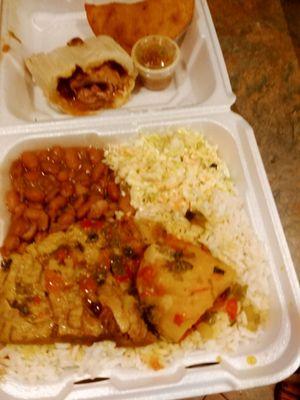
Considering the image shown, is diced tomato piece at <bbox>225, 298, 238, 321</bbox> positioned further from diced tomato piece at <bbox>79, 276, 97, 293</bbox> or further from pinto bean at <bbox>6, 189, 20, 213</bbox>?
pinto bean at <bbox>6, 189, 20, 213</bbox>

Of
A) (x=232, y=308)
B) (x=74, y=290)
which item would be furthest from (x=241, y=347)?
(x=74, y=290)

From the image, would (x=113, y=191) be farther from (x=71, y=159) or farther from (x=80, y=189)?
(x=71, y=159)

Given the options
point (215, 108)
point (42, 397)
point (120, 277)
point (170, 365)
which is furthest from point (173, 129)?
point (42, 397)

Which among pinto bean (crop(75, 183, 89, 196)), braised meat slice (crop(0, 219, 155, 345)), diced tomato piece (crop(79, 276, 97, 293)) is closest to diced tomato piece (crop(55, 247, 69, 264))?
braised meat slice (crop(0, 219, 155, 345))

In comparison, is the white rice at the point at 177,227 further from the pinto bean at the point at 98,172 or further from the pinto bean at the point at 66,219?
the pinto bean at the point at 66,219

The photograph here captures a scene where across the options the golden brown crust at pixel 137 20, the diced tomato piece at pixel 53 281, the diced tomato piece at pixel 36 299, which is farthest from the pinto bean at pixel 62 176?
the golden brown crust at pixel 137 20

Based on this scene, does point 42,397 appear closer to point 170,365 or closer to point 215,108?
point 170,365
